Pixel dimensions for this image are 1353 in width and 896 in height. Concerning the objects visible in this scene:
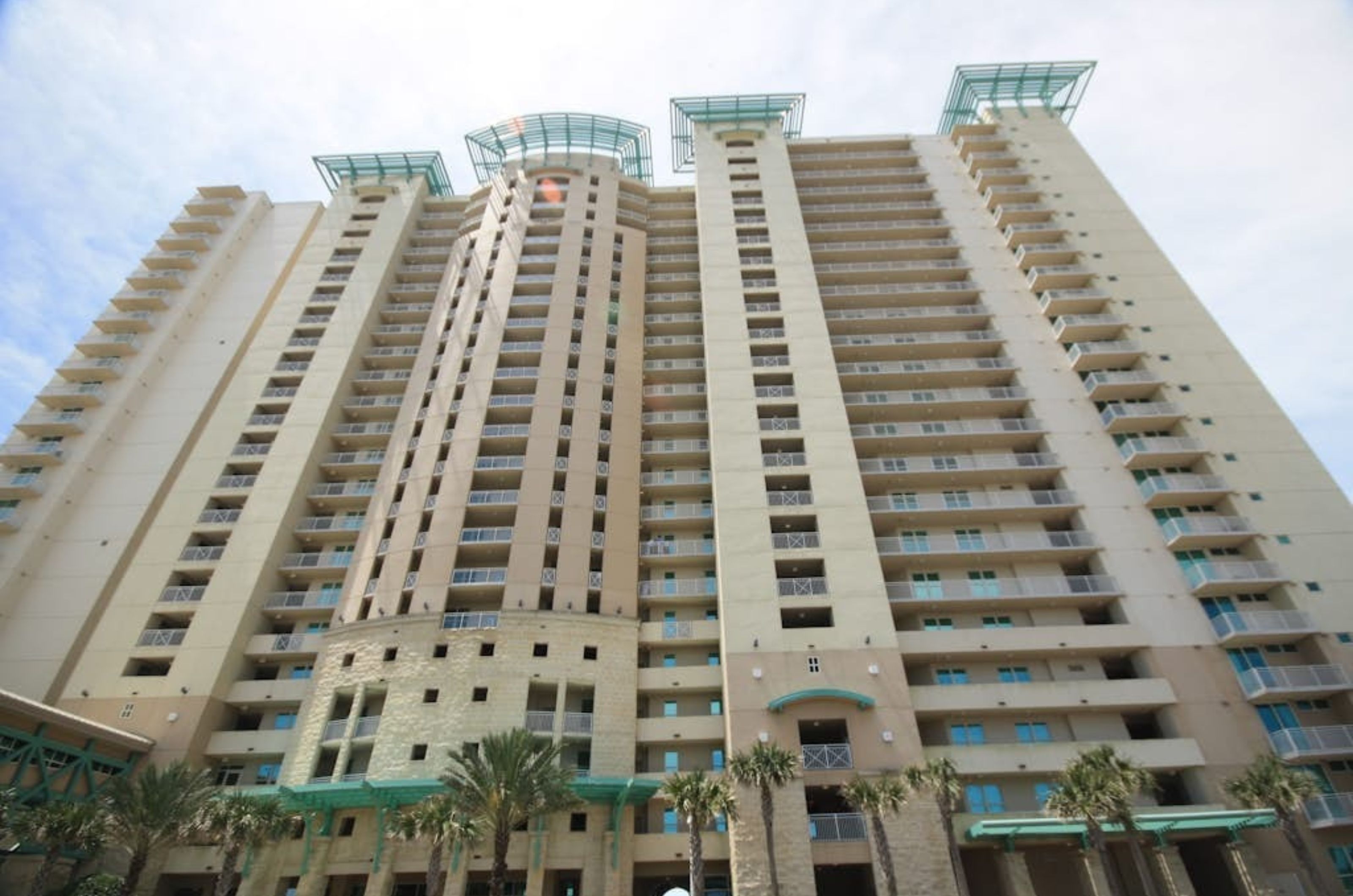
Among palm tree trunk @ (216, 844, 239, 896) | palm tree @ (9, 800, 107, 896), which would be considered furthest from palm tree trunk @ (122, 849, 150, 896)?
palm tree trunk @ (216, 844, 239, 896)

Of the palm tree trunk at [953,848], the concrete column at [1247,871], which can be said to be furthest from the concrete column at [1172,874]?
the palm tree trunk at [953,848]

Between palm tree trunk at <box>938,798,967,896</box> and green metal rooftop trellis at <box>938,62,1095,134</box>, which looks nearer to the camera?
palm tree trunk at <box>938,798,967,896</box>

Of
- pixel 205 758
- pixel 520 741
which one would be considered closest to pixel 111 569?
pixel 205 758

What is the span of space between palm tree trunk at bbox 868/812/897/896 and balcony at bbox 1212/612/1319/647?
24.4 meters

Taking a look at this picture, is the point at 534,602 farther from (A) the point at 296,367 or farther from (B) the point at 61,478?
(B) the point at 61,478

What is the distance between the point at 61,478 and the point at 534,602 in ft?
124

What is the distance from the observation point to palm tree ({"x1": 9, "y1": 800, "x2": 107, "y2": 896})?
29.5 meters

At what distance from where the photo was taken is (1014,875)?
115ft

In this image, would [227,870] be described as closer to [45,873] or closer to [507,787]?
A: [45,873]

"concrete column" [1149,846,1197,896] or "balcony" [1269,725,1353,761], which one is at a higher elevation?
"balcony" [1269,725,1353,761]

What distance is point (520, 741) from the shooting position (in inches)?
1289

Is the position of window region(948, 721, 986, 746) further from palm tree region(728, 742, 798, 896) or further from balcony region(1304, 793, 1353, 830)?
balcony region(1304, 793, 1353, 830)

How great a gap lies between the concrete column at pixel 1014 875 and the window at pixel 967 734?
5.77m

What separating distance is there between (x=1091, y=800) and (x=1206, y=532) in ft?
78.0
